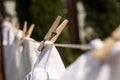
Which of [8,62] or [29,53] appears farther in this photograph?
[8,62]

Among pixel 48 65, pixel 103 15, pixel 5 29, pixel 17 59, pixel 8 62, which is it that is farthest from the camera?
pixel 103 15

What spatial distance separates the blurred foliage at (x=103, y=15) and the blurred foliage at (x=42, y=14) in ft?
8.74

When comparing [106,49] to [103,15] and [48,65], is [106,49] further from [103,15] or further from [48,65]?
[103,15]

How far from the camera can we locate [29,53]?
3998 millimetres

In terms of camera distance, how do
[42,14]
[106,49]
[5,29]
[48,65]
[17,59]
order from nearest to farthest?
1. [106,49]
2. [48,65]
3. [17,59]
4. [5,29]
5. [42,14]

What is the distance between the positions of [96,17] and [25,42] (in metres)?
9.58

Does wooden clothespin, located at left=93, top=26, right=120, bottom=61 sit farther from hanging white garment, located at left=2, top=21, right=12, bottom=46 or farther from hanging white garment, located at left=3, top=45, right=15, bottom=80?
hanging white garment, located at left=2, top=21, right=12, bottom=46

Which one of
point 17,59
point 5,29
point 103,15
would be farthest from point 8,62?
point 103,15

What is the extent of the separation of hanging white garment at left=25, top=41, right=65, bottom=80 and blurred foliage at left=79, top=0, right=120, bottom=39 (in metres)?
10.2

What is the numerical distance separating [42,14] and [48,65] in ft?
25.9

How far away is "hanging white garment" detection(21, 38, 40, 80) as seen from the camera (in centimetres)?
391

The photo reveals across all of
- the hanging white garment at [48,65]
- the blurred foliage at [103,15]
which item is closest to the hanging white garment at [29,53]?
the hanging white garment at [48,65]

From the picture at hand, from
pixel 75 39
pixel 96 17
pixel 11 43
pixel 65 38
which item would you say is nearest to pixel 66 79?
pixel 11 43

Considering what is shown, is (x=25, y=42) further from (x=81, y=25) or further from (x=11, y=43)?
(x=81, y=25)
